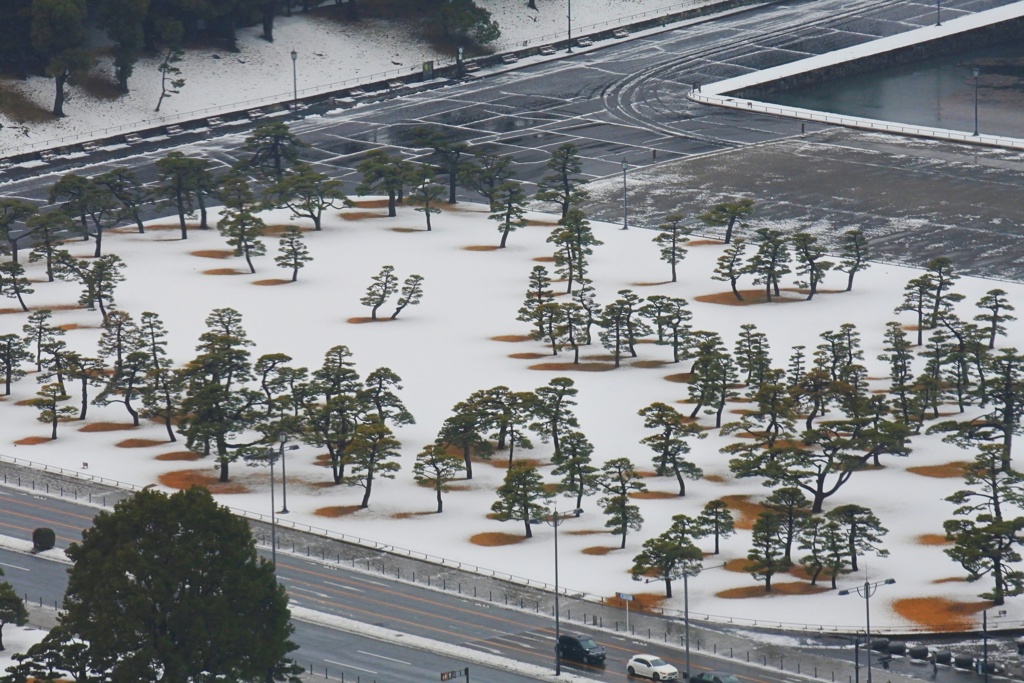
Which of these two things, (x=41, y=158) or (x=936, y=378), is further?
(x=41, y=158)

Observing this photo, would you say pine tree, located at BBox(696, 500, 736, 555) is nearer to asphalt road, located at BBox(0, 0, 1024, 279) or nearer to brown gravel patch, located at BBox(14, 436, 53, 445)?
brown gravel patch, located at BBox(14, 436, 53, 445)

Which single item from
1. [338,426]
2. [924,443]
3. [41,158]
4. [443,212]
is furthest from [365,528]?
[41,158]

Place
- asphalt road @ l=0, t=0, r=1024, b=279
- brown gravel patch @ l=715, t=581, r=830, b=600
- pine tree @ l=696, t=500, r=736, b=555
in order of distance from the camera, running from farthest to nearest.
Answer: asphalt road @ l=0, t=0, r=1024, b=279 < pine tree @ l=696, t=500, r=736, b=555 < brown gravel patch @ l=715, t=581, r=830, b=600

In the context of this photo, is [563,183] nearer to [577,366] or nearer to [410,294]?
[410,294]

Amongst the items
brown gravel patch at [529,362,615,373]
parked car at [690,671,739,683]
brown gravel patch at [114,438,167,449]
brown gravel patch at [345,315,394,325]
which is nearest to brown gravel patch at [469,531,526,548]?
parked car at [690,671,739,683]

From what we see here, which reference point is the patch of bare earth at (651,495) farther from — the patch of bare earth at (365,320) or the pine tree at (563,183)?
the pine tree at (563,183)

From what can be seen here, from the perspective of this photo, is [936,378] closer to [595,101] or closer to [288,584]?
[288,584]
